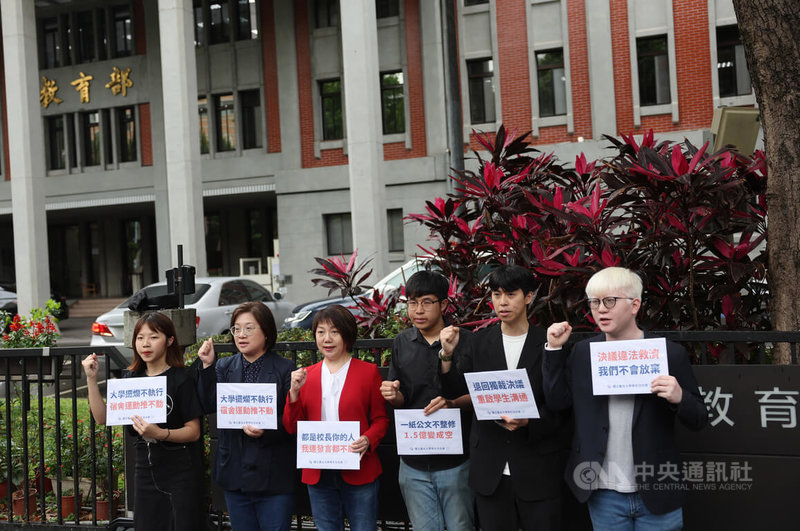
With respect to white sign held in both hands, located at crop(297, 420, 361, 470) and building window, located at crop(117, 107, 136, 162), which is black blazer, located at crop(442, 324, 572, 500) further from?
building window, located at crop(117, 107, 136, 162)

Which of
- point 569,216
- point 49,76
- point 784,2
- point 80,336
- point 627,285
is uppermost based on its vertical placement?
point 49,76

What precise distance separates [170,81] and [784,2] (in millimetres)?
19360

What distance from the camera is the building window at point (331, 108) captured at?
2684 centimetres

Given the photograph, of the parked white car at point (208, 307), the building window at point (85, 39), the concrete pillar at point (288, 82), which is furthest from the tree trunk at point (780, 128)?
the building window at point (85, 39)

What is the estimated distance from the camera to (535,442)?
397 centimetres

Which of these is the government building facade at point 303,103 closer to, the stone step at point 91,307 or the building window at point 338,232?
the building window at point 338,232

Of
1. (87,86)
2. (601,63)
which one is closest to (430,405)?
(601,63)

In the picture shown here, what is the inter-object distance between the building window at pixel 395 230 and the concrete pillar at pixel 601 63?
665cm

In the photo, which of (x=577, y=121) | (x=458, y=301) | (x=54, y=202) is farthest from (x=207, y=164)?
(x=458, y=301)

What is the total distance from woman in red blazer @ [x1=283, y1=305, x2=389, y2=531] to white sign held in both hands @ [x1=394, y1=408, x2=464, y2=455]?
6.5 inches

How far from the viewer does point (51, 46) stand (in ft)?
103

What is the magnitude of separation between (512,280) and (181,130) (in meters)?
19.3

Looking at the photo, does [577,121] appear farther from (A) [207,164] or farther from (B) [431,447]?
(B) [431,447]

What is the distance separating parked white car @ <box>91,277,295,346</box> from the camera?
49.3 ft
